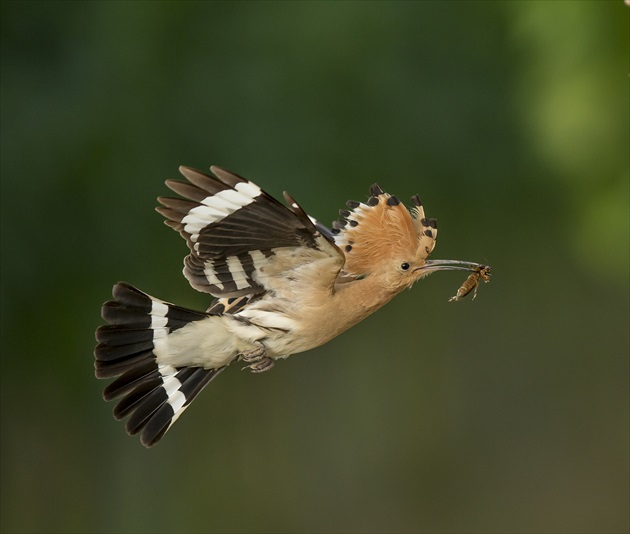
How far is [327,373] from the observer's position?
7043mm

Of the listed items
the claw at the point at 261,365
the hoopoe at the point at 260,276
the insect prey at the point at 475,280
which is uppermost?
the hoopoe at the point at 260,276

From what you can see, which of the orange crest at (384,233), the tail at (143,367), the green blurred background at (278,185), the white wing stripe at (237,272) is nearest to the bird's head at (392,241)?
the orange crest at (384,233)

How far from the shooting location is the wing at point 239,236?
248cm

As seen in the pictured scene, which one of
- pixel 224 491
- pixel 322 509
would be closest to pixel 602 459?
pixel 322 509

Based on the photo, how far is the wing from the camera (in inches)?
97.5

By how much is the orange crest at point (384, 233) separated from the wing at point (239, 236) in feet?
0.43

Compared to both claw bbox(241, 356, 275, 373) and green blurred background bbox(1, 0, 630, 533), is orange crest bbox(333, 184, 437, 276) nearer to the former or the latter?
claw bbox(241, 356, 275, 373)

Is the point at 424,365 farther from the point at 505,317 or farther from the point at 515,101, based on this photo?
the point at 515,101

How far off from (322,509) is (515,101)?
299 centimetres

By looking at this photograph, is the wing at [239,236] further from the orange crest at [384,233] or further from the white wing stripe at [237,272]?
the orange crest at [384,233]

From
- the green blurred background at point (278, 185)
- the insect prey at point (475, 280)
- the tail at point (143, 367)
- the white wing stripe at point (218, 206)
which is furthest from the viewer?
the green blurred background at point (278, 185)

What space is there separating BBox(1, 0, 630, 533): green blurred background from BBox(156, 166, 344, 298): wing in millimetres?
2192

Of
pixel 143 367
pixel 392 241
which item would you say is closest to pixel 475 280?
pixel 392 241

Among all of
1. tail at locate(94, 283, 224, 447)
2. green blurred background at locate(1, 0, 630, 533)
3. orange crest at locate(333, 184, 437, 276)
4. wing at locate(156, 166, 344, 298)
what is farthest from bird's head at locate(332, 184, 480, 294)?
green blurred background at locate(1, 0, 630, 533)
